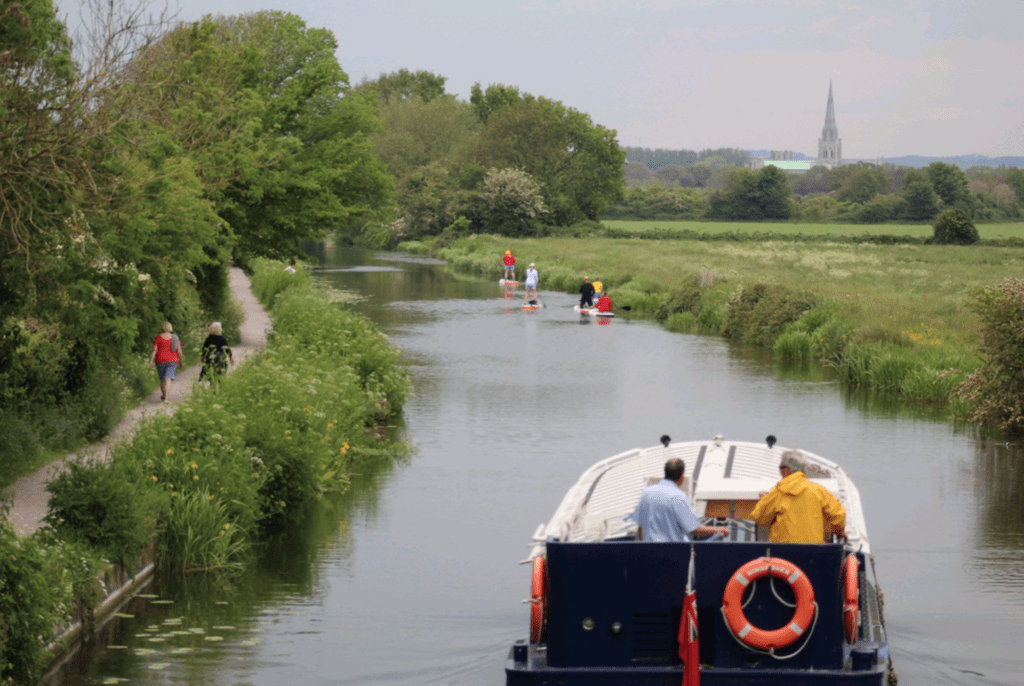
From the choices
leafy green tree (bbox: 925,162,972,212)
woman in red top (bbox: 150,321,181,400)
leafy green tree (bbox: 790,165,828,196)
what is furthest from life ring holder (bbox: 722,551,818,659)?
leafy green tree (bbox: 790,165,828,196)

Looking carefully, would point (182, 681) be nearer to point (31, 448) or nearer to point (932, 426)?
point (31, 448)

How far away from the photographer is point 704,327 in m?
41.9

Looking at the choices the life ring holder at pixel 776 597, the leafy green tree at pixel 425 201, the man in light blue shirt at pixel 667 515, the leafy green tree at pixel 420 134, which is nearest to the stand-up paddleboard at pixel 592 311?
the man in light blue shirt at pixel 667 515

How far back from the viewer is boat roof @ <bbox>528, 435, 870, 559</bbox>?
36.2 ft

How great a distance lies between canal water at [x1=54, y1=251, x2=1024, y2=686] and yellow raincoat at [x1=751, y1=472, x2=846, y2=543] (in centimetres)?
211

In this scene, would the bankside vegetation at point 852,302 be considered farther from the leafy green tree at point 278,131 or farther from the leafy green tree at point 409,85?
the leafy green tree at point 409,85

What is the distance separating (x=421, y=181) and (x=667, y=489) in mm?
95347

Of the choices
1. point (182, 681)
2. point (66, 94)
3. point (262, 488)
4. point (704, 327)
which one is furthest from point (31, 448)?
point (704, 327)

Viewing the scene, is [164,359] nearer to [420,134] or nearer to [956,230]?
[956,230]

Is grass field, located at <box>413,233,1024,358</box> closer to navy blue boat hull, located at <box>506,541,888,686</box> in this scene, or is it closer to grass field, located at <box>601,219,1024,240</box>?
grass field, located at <box>601,219,1024,240</box>

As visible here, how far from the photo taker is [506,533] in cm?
1562

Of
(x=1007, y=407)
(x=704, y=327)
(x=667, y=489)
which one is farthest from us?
(x=704, y=327)

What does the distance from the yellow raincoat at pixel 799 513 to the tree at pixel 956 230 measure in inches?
2852

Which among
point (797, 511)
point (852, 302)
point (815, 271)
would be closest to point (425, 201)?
point (815, 271)
